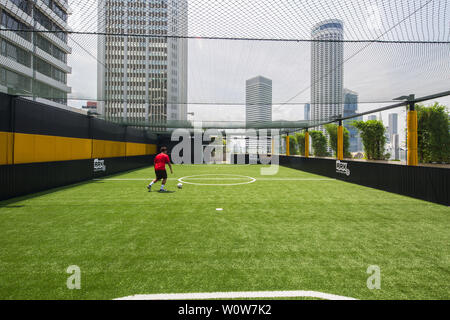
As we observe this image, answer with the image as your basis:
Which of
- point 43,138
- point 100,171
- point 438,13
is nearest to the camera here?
point 438,13

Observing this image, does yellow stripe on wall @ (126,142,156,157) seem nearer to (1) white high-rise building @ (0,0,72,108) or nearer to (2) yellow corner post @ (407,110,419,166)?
(1) white high-rise building @ (0,0,72,108)

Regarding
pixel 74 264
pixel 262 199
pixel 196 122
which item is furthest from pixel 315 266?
pixel 196 122

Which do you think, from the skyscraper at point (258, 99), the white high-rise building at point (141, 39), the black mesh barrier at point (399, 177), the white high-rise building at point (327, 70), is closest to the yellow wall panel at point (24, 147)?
the white high-rise building at point (141, 39)

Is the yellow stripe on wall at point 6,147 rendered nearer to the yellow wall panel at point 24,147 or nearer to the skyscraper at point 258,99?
the yellow wall panel at point 24,147

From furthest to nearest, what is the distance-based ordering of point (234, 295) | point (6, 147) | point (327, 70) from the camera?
point (327, 70) → point (6, 147) → point (234, 295)

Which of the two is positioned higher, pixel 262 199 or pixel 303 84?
pixel 303 84

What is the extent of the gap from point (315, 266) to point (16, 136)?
32.9 feet

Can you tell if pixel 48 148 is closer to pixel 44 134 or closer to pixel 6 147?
pixel 44 134

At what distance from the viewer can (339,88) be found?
10.4m

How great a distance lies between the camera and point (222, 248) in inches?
137

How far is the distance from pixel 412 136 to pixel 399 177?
5.01 ft

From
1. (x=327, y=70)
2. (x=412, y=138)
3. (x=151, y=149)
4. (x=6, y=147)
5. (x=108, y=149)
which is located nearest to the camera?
(x=6, y=147)

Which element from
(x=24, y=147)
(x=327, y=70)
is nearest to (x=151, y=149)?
(x=24, y=147)
